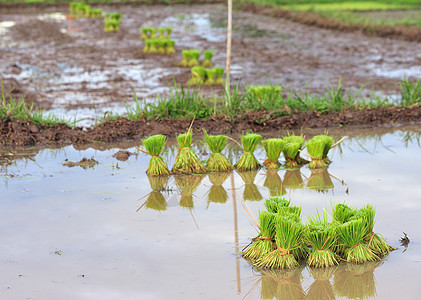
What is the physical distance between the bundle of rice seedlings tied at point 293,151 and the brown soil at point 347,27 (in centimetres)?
980

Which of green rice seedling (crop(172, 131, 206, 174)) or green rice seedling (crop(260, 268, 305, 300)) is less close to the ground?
green rice seedling (crop(260, 268, 305, 300))

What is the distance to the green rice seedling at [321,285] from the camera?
3590 millimetres

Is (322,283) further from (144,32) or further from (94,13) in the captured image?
(94,13)

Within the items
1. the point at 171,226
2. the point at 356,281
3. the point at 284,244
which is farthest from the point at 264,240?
the point at 171,226

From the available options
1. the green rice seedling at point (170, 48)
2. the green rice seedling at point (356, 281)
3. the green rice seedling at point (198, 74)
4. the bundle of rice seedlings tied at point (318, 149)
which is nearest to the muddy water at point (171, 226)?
the green rice seedling at point (356, 281)

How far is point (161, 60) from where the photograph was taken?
12672 mm

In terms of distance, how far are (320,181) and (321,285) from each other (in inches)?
76.5

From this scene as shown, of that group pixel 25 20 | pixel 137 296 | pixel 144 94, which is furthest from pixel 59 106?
pixel 25 20

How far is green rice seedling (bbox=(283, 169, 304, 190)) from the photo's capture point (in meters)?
5.46

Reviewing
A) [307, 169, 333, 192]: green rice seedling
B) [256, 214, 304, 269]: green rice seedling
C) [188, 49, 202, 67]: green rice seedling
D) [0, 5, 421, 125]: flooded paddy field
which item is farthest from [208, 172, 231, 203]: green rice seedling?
[188, 49, 202, 67]: green rice seedling

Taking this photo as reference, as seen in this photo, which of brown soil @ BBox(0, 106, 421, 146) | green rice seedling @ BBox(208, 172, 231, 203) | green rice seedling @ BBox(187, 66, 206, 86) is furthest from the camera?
green rice seedling @ BBox(187, 66, 206, 86)

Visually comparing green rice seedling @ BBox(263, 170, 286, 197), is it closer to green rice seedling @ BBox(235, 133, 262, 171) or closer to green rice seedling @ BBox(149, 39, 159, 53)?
green rice seedling @ BBox(235, 133, 262, 171)

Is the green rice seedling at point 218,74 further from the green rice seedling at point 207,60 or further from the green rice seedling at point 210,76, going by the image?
the green rice seedling at point 207,60

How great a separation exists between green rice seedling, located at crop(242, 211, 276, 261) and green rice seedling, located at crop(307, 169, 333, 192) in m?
1.46
